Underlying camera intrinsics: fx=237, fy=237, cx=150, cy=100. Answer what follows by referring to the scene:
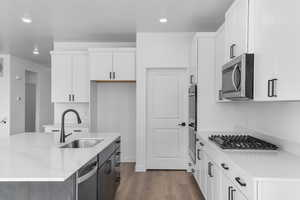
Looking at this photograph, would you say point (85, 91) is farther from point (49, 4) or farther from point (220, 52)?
point (220, 52)

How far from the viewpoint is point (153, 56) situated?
4668 millimetres

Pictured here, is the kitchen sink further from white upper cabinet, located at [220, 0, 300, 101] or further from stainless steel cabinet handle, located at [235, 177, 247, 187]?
white upper cabinet, located at [220, 0, 300, 101]

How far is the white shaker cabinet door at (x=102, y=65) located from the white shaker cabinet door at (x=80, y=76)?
0.32 metres

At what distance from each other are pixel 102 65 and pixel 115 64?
0.26 m

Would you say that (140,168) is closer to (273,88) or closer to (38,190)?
(38,190)

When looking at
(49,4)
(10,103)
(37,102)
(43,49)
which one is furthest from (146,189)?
(37,102)

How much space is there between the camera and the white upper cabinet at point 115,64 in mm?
4766

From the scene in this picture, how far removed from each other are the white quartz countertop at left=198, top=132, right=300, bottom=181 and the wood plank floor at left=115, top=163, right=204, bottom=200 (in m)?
1.46

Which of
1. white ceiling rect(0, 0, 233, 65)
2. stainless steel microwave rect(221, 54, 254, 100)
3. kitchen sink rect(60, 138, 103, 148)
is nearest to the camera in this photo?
stainless steel microwave rect(221, 54, 254, 100)

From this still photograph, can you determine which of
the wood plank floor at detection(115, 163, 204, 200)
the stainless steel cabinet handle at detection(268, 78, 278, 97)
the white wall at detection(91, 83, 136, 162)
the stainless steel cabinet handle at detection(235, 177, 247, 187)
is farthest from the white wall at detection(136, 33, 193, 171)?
the stainless steel cabinet handle at detection(235, 177, 247, 187)

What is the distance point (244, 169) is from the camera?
1568 millimetres

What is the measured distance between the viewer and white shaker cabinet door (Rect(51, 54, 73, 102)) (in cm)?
503

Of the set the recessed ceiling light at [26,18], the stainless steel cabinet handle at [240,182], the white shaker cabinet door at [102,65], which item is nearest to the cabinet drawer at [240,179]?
the stainless steel cabinet handle at [240,182]

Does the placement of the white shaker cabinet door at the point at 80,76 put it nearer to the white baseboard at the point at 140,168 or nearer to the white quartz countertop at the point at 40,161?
the white baseboard at the point at 140,168
